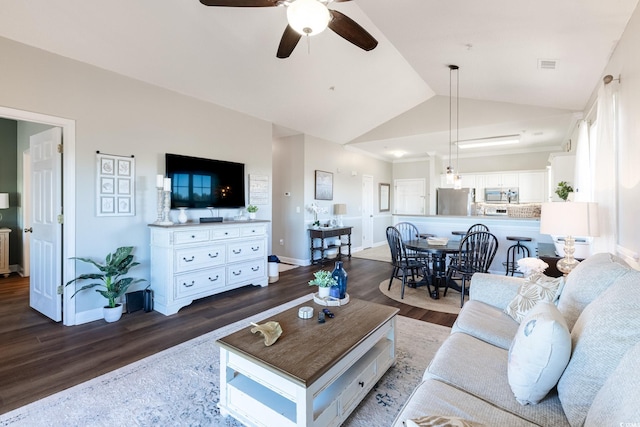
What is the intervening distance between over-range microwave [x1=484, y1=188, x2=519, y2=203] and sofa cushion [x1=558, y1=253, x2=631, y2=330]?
6.69 metres

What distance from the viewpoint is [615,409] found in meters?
0.82

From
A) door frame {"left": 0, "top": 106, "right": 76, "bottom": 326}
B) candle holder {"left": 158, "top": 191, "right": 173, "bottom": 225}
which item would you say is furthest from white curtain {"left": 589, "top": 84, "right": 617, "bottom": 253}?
door frame {"left": 0, "top": 106, "right": 76, "bottom": 326}

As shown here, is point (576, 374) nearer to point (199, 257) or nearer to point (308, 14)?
point (308, 14)

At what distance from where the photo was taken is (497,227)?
5.07m

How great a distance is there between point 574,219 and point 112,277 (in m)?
4.65

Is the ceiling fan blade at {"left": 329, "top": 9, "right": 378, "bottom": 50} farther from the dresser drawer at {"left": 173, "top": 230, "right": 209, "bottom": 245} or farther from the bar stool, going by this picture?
the bar stool

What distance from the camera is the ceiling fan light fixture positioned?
1.76 meters

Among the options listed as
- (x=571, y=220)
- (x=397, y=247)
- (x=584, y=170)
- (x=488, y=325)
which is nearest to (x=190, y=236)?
(x=397, y=247)

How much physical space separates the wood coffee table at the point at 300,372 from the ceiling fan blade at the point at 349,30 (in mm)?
2162

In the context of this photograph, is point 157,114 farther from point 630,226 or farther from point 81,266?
point 630,226

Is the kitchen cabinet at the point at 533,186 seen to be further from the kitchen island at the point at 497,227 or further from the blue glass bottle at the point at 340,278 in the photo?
the blue glass bottle at the point at 340,278

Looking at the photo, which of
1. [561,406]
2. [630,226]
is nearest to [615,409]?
[561,406]

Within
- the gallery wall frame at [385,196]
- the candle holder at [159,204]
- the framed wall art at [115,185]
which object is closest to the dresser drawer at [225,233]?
the candle holder at [159,204]

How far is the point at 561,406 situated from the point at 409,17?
3.36m
